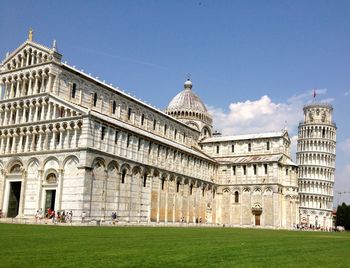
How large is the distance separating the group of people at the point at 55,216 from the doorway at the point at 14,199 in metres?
4.82

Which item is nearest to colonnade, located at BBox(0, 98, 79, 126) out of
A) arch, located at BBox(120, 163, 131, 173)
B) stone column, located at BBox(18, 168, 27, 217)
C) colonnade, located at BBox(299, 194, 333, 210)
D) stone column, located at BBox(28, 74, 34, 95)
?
stone column, located at BBox(28, 74, 34, 95)

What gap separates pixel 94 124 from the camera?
40.6 m

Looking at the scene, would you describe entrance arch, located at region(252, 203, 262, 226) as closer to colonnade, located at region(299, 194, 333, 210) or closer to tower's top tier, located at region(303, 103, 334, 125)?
colonnade, located at region(299, 194, 333, 210)

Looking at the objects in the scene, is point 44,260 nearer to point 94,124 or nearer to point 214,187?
point 94,124

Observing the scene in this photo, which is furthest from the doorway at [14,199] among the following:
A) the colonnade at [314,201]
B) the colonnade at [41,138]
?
the colonnade at [314,201]

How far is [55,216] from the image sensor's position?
38.7 meters

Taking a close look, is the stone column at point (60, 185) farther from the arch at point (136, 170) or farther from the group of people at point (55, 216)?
the arch at point (136, 170)

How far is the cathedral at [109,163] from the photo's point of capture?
40.6 meters

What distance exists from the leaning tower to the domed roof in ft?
115

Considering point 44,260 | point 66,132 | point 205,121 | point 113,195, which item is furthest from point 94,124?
point 205,121

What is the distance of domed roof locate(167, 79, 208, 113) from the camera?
77.7m

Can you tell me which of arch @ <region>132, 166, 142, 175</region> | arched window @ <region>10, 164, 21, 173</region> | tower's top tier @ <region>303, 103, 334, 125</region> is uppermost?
tower's top tier @ <region>303, 103, 334, 125</region>

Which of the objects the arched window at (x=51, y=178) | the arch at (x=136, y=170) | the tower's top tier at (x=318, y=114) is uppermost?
the tower's top tier at (x=318, y=114)

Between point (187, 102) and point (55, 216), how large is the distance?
1757 inches
